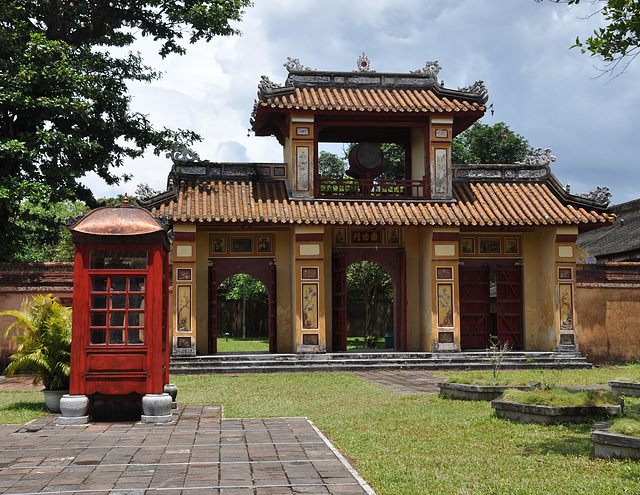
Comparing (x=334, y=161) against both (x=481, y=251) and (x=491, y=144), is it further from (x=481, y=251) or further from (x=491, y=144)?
(x=481, y=251)

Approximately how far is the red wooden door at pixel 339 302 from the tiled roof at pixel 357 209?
1634mm

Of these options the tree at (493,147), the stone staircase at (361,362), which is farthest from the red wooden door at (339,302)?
the tree at (493,147)

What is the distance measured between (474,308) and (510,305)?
1.02 meters

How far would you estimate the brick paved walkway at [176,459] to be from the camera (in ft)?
18.2

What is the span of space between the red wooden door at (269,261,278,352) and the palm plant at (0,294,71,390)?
8.45m

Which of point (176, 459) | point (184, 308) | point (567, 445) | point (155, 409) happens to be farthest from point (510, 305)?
point (176, 459)

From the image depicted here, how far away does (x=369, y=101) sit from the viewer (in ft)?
60.5

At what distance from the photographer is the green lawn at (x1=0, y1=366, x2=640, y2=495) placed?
18.5 feet

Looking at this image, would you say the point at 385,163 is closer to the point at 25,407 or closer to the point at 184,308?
the point at 184,308

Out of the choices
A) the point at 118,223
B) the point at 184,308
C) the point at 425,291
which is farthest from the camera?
the point at 425,291

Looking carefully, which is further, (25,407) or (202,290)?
(202,290)

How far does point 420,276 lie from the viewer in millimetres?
18953

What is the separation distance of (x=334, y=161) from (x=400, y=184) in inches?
613

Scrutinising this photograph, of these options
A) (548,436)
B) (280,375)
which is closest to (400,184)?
(280,375)
